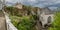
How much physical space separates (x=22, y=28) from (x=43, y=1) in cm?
612

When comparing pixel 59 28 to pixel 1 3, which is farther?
pixel 1 3

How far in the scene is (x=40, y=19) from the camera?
7168 millimetres

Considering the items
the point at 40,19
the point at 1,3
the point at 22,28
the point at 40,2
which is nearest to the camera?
the point at 22,28

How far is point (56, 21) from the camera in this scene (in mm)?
4770

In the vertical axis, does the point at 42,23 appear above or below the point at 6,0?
below

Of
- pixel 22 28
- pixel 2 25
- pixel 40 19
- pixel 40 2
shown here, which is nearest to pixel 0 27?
pixel 2 25

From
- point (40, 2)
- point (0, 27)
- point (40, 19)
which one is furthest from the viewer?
point (40, 2)

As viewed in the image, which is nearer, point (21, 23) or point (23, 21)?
point (21, 23)

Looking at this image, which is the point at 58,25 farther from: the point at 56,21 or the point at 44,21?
Result: the point at 44,21

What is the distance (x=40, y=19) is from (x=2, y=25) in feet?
9.49

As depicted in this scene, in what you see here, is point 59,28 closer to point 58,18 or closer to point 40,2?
point 58,18

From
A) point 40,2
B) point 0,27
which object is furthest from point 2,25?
point 40,2

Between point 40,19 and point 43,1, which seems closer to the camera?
point 40,19

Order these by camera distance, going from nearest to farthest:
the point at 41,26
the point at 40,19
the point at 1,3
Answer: the point at 41,26 < the point at 40,19 < the point at 1,3
